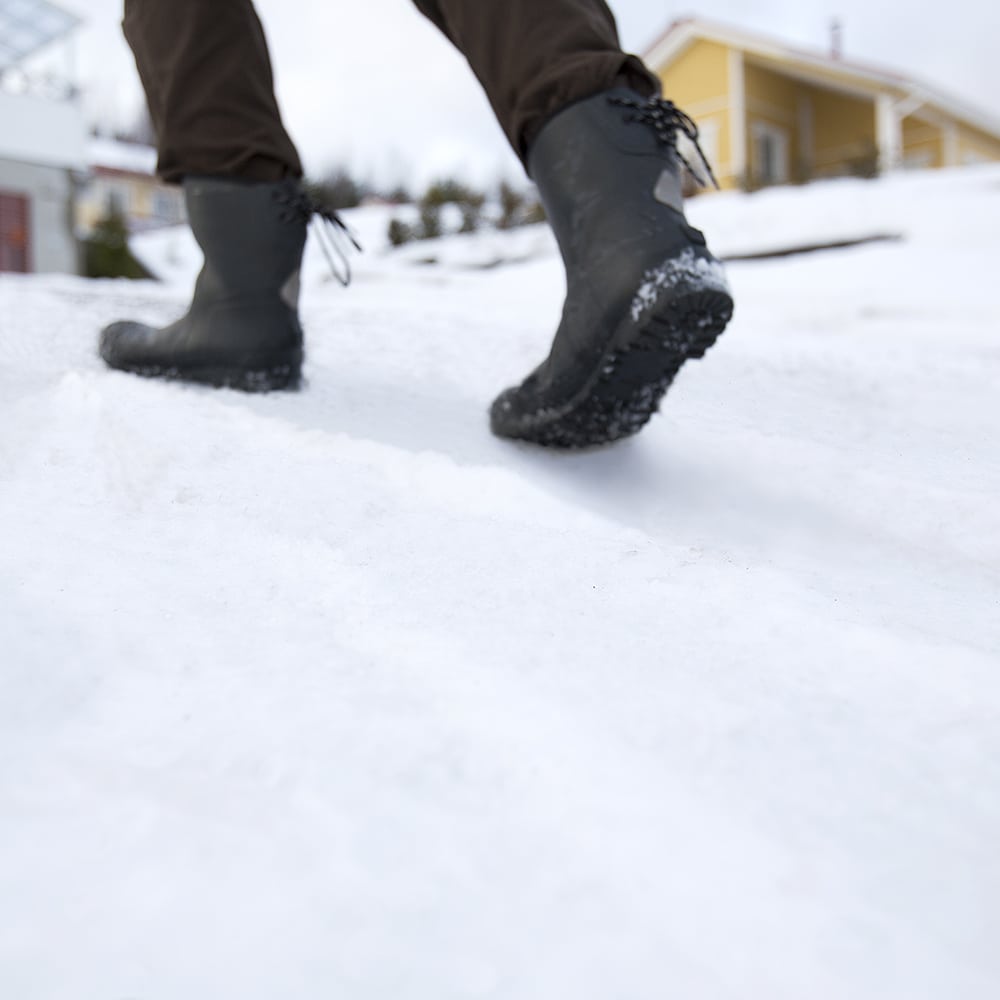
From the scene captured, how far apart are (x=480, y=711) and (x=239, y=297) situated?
2.56 ft

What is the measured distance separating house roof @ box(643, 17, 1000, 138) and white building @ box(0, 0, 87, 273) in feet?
21.3

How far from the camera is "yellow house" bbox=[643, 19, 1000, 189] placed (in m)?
9.38

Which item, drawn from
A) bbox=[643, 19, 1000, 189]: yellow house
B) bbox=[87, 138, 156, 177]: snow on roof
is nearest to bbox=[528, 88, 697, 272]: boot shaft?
bbox=[643, 19, 1000, 189]: yellow house

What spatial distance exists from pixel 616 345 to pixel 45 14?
35.3ft

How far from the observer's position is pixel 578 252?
814mm

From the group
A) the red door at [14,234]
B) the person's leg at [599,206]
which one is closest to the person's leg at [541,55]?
the person's leg at [599,206]

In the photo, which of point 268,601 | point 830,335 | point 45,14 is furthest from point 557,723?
point 45,14

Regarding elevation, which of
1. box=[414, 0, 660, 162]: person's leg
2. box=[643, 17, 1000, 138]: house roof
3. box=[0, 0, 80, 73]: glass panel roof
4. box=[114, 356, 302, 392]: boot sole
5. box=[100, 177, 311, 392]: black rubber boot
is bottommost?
box=[114, 356, 302, 392]: boot sole

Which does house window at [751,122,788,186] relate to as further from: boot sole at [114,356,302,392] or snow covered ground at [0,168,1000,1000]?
snow covered ground at [0,168,1000,1000]

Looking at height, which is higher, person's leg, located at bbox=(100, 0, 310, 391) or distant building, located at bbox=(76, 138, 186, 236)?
distant building, located at bbox=(76, 138, 186, 236)

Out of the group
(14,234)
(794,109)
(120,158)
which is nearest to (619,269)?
(14,234)

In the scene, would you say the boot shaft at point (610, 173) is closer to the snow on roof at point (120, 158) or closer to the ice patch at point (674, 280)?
the ice patch at point (674, 280)

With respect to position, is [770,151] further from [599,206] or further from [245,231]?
[599,206]

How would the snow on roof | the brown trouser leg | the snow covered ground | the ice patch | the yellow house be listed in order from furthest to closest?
the snow on roof → the yellow house → the brown trouser leg → the ice patch → the snow covered ground
